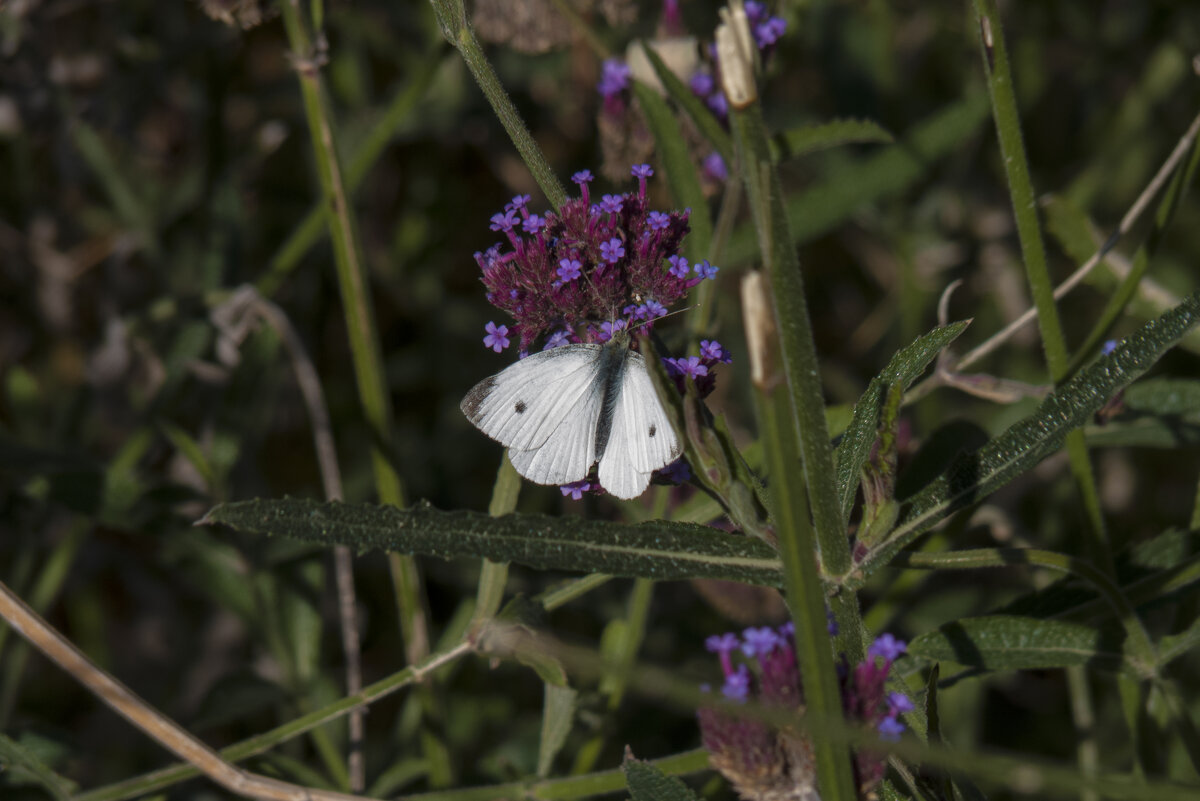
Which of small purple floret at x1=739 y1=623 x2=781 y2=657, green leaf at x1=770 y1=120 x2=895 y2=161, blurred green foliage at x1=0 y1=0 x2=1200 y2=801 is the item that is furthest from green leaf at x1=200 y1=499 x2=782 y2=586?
green leaf at x1=770 y1=120 x2=895 y2=161

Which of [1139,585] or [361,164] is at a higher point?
[361,164]

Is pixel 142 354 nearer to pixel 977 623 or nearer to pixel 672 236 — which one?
pixel 672 236

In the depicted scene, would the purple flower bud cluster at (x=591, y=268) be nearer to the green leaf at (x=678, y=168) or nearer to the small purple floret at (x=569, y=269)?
the small purple floret at (x=569, y=269)

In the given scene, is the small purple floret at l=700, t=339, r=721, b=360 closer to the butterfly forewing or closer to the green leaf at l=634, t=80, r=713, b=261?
the butterfly forewing

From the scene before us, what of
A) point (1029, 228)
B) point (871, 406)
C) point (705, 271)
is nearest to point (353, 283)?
point (705, 271)

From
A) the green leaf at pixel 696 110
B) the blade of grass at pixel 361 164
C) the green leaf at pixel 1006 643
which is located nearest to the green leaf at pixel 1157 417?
the green leaf at pixel 1006 643

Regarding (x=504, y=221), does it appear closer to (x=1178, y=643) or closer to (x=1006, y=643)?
(x=1006, y=643)
